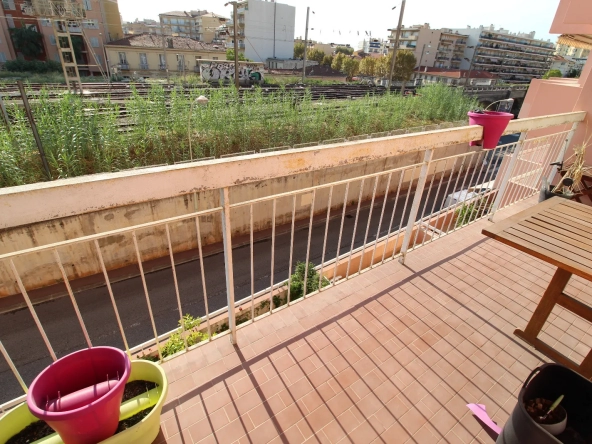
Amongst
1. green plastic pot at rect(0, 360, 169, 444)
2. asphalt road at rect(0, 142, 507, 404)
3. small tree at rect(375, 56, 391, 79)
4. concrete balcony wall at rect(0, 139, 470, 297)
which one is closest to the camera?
green plastic pot at rect(0, 360, 169, 444)

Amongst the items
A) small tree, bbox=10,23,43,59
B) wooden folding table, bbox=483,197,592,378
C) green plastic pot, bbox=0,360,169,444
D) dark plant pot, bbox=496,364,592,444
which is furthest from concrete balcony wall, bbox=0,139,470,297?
small tree, bbox=10,23,43,59

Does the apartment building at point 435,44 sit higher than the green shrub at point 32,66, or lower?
higher

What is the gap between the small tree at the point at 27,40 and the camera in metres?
25.2

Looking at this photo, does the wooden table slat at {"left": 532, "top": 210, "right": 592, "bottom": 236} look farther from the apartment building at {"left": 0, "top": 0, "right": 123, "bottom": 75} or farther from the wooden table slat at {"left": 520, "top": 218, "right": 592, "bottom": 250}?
the apartment building at {"left": 0, "top": 0, "right": 123, "bottom": 75}

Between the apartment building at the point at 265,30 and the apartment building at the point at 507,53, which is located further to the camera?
the apartment building at the point at 507,53

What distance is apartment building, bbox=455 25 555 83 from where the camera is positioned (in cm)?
5200

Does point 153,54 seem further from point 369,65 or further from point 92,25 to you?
point 369,65

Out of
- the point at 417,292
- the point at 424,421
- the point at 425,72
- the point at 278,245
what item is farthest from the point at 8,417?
the point at 425,72

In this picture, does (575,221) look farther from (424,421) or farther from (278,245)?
(278,245)

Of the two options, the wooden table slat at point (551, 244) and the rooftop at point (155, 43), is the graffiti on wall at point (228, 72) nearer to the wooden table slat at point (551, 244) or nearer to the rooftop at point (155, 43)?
the rooftop at point (155, 43)

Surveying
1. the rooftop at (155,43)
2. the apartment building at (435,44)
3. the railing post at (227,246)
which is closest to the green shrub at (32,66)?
the rooftop at (155,43)

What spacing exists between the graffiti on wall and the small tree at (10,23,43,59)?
1488cm

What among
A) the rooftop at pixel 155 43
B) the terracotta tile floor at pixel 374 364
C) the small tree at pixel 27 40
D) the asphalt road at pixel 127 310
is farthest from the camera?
the rooftop at pixel 155 43

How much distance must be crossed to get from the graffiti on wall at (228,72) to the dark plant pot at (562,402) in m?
25.2
